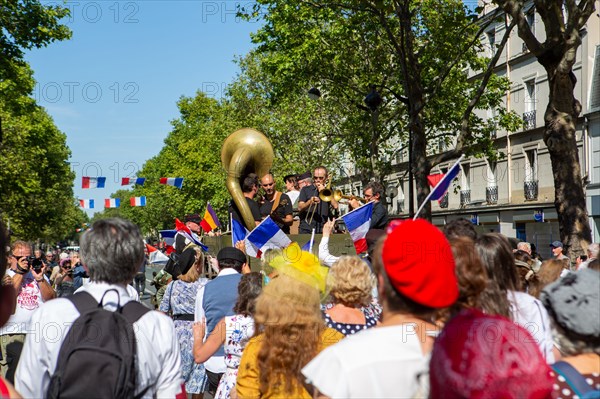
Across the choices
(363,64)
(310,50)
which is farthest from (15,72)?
(363,64)

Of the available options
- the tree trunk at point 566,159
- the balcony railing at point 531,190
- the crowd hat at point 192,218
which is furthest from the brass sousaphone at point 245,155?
the balcony railing at point 531,190

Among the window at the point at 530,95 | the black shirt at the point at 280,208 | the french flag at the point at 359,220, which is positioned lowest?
the french flag at the point at 359,220

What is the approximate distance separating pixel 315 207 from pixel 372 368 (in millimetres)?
8072

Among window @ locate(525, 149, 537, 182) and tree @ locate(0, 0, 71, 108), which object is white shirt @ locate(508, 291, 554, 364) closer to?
tree @ locate(0, 0, 71, 108)

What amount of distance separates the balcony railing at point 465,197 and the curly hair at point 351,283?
37028mm

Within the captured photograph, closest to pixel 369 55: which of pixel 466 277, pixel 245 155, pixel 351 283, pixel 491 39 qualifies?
pixel 491 39

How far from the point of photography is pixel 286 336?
3.73 m

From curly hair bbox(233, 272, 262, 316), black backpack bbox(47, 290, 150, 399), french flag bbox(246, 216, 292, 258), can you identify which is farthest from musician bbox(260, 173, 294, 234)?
black backpack bbox(47, 290, 150, 399)

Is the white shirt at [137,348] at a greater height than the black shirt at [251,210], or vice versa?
the black shirt at [251,210]

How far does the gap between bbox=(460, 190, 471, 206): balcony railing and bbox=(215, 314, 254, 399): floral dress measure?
3653 centimetres

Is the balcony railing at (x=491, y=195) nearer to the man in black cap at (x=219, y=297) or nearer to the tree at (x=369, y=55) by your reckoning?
the tree at (x=369, y=55)

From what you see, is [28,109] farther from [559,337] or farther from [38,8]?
[559,337]

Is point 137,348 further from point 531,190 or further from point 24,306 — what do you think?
point 531,190

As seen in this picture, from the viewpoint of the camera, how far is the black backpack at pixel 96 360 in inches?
114
